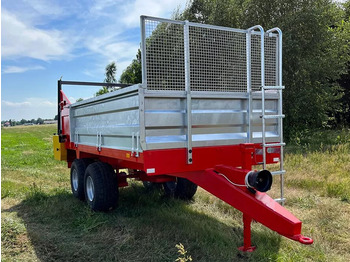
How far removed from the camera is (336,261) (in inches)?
129

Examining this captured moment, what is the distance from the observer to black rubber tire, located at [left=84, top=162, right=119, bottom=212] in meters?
4.92

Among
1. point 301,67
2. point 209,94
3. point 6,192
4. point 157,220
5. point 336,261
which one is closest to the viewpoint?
point 336,261

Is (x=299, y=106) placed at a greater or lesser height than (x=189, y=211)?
greater

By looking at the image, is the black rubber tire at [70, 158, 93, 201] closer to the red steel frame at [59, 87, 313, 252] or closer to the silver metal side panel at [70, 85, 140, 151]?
the silver metal side panel at [70, 85, 140, 151]

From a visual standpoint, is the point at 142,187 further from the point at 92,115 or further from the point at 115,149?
the point at 115,149

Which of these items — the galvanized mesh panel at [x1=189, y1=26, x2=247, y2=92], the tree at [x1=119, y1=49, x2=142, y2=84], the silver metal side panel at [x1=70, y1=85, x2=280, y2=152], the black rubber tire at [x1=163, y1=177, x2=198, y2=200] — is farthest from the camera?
the tree at [x1=119, y1=49, x2=142, y2=84]

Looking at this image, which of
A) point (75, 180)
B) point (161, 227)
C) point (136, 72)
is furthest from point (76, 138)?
point (136, 72)

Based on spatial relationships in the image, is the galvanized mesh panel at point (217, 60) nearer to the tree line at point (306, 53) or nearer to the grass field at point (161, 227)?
the grass field at point (161, 227)

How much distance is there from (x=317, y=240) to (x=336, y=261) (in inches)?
18.4

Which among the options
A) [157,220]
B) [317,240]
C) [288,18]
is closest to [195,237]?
[157,220]

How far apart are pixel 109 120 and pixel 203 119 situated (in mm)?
1406

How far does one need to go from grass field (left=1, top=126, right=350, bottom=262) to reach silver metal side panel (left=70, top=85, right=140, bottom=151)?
113cm

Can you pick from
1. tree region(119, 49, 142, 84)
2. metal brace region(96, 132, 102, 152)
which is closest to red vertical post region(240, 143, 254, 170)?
metal brace region(96, 132, 102, 152)

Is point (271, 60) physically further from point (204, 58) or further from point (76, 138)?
point (76, 138)
